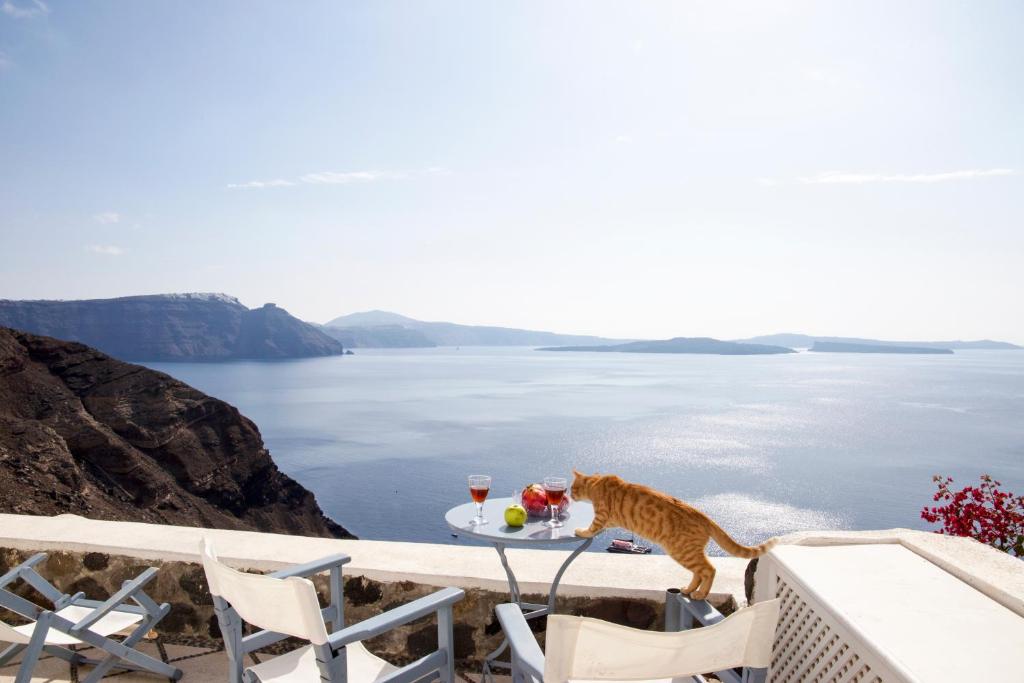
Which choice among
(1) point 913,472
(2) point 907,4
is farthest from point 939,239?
(2) point 907,4

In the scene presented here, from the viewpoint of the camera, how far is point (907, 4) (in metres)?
7.26

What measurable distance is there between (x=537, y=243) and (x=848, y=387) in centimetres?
6121

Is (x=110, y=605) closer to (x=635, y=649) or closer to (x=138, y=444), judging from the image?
(x=635, y=649)

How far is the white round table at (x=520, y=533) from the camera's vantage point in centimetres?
210

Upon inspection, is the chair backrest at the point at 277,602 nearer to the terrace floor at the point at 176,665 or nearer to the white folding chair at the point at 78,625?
the white folding chair at the point at 78,625

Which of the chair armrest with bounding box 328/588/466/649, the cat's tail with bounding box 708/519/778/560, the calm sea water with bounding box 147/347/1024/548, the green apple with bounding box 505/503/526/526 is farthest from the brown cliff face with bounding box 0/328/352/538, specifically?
the cat's tail with bounding box 708/519/778/560

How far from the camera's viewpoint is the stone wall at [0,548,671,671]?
254 cm

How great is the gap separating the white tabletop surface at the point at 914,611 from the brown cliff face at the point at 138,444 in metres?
29.6

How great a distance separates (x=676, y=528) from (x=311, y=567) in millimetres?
1248

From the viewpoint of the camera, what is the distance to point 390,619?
165cm

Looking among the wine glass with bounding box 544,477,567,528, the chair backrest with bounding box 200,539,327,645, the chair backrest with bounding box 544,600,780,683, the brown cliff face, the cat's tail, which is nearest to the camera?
the chair backrest with bounding box 544,600,780,683

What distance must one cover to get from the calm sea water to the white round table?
3017 cm

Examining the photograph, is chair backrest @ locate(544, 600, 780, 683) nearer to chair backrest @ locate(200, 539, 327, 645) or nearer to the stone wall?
chair backrest @ locate(200, 539, 327, 645)

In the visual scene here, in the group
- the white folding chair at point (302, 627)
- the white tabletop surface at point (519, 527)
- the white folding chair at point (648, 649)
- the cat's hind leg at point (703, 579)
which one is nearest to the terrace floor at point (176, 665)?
the white tabletop surface at point (519, 527)
